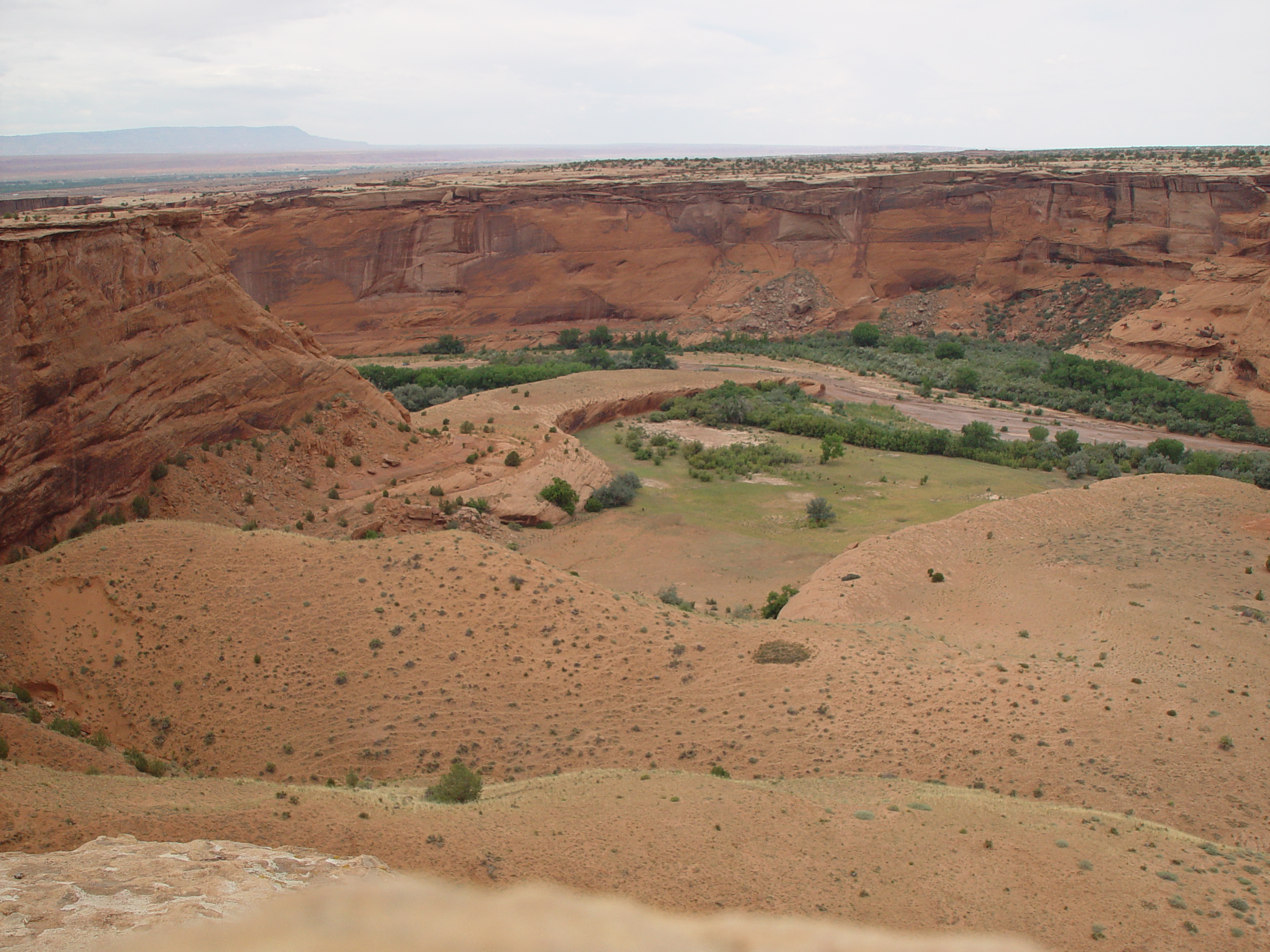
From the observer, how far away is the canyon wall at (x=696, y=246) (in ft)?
156

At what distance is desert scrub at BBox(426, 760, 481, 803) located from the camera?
357 inches

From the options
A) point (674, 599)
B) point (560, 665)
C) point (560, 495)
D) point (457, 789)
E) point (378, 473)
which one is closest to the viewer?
point (457, 789)

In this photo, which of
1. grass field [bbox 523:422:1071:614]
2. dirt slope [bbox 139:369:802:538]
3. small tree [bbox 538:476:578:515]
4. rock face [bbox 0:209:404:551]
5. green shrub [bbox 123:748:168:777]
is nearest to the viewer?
green shrub [bbox 123:748:168:777]

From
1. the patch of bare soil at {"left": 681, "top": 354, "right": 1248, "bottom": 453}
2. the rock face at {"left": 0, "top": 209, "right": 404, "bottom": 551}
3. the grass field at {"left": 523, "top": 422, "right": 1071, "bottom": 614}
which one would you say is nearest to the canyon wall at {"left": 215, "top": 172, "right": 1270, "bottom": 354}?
the patch of bare soil at {"left": 681, "top": 354, "right": 1248, "bottom": 453}

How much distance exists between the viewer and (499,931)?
6.46 ft

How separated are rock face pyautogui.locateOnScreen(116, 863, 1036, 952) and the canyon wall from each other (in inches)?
1919

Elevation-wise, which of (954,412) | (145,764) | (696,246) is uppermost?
(696,246)

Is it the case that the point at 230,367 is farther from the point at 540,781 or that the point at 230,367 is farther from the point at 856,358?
the point at 856,358

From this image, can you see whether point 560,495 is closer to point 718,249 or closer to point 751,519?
point 751,519

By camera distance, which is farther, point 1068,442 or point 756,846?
point 1068,442

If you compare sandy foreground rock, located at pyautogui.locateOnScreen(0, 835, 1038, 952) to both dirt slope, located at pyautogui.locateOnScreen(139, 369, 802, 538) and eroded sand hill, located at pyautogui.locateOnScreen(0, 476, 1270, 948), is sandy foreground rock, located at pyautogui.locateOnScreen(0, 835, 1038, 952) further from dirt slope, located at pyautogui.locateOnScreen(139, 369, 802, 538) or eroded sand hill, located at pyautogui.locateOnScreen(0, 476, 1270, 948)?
dirt slope, located at pyautogui.locateOnScreen(139, 369, 802, 538)

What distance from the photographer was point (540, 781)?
32.6 ft

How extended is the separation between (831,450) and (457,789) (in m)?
23.5

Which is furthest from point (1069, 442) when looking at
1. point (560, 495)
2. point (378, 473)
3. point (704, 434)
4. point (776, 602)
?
point (378, 473)
